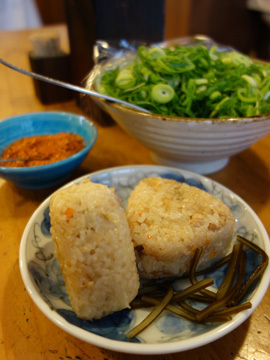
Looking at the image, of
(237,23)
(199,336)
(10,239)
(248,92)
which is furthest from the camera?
(237,23)

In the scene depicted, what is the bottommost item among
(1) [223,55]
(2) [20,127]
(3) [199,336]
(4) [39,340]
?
(4) [39,340]

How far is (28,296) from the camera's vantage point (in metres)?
0.95

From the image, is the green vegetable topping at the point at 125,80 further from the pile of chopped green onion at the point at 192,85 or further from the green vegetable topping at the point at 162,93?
the green vegetable topping at the point at 162,93

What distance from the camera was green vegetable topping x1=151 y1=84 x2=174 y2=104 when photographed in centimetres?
135

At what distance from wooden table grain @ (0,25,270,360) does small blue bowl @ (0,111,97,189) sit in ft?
0.35

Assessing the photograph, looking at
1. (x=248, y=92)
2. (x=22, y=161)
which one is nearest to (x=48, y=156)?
(x=22, y=161)

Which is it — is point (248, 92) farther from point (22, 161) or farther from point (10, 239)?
point (10, 239)

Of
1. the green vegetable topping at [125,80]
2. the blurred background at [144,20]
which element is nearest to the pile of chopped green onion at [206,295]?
the green vegetable topping at [125,80]

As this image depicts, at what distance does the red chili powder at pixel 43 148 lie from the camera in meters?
1.40

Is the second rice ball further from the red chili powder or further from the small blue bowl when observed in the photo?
the red chili powder

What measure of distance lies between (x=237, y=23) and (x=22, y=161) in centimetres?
549

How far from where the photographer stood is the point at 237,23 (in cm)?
547

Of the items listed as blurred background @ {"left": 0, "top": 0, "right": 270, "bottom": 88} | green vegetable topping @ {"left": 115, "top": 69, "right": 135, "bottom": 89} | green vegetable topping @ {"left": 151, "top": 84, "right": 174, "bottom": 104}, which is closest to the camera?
green vegetable topping @ {"left": 151, "top": 84, "right": 174, "bottom": 104}

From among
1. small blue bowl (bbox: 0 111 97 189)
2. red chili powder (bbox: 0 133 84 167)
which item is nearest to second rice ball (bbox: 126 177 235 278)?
small blue bowl (bbox: 0 111 97 189)
